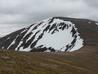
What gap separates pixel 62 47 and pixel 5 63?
143089mm

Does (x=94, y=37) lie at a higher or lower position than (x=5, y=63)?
lower

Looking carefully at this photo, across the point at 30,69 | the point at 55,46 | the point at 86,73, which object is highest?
the point at 30,69

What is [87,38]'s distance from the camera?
185 metres

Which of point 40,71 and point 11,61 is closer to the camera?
point 40,71

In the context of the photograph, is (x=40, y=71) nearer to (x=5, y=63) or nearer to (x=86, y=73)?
(x=5, y=63)

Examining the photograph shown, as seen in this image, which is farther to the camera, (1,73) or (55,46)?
(55,46)

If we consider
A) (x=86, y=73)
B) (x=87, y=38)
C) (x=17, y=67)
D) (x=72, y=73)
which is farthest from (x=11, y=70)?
(x=87, y=38)

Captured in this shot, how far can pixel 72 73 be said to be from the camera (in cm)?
5428

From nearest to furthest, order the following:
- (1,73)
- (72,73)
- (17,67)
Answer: (1,73), (17,67), (72,73)

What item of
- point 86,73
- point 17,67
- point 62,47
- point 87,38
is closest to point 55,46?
point 62,47

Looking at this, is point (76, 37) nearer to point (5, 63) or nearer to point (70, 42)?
point (70, 42)

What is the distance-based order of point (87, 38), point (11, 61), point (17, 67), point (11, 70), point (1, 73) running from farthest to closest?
1. point (87, 38)
2. point (11, 61)
3. point (17, 67)
4. point (11, 70)
5. point (1, 73)

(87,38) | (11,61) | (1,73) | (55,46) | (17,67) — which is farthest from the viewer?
(55,46)

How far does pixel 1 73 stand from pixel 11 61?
487 inches
